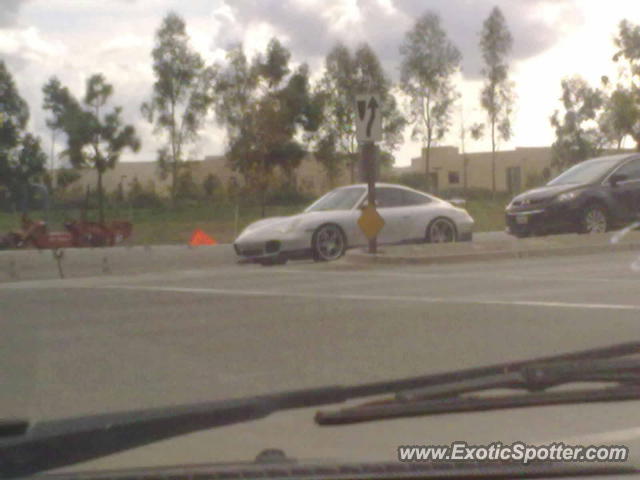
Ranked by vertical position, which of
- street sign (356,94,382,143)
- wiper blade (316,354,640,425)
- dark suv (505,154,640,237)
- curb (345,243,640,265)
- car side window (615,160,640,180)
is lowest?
curb (345,243,640,265)

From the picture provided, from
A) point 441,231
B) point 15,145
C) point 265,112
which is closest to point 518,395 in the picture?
point 441,231

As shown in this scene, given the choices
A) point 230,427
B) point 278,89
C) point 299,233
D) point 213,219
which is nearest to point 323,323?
point 230,427

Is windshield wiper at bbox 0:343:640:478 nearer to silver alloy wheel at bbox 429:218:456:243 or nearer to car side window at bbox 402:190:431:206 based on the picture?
silver alloy wheel at bbox 429:218:456:243

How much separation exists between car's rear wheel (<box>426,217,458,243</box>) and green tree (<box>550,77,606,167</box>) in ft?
119

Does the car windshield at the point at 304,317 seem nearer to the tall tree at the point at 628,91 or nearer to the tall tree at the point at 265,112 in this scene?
the tall tree at the point at 628,91

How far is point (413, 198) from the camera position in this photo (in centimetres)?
1853

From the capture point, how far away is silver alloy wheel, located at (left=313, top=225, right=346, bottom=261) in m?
17.0

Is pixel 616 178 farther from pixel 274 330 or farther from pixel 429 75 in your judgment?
pixel 429 75

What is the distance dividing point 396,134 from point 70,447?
56.0 meters

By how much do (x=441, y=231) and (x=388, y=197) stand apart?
1189 millimetres

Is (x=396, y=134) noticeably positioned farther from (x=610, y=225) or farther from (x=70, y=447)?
(x=70, y=447)

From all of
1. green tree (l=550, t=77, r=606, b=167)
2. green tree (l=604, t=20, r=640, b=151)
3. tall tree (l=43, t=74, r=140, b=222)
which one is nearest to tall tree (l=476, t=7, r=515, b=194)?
green tree (l=550, t=77, r=606, b=167)

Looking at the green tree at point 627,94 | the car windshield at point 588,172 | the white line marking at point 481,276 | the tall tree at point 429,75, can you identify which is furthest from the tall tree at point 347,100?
the white line marking at point 481,276

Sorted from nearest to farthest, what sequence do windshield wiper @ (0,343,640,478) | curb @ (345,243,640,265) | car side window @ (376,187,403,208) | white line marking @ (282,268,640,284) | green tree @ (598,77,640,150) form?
windshield wiper @ (0,343,640,478) → white line marking @ (282,268,640,284) → curb @ (345,243,640,265) → car side window @ (376,187,403,208) → green tree @ (598,77,640,150)
